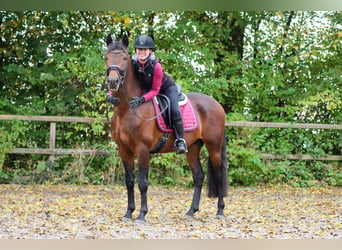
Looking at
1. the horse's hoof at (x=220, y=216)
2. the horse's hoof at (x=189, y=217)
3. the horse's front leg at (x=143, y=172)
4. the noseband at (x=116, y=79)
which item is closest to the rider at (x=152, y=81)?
the noseband at (x=116, y=79)

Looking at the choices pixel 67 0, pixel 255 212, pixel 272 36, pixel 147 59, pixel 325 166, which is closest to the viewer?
pixel 67 0

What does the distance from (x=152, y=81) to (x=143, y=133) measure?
1.84 ft

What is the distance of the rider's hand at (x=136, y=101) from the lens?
5645mm

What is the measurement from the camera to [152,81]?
18.8ft

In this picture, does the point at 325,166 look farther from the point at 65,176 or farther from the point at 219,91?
the point at 65,176

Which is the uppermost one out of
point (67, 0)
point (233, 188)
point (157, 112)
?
point (67, 0)

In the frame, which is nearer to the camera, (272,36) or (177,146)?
(177,146)

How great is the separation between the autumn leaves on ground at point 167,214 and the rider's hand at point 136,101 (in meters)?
1.25

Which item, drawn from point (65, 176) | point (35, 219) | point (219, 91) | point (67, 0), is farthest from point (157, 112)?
point (219, 91)

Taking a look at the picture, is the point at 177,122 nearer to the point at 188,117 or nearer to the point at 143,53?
the point at 188,117

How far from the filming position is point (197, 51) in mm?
11086

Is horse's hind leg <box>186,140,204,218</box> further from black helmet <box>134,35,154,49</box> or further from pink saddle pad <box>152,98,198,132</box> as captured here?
black helmet <box>134,35,154,49</box>

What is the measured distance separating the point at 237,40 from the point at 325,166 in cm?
367

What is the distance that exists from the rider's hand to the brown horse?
0.05 metres
